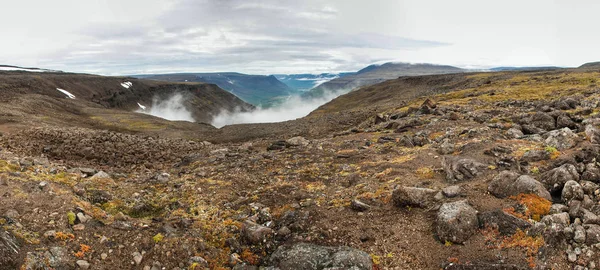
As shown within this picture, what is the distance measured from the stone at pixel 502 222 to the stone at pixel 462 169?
5022 millimetres

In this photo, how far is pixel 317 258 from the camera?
12211 mm

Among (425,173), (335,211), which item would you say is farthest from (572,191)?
(335,211)

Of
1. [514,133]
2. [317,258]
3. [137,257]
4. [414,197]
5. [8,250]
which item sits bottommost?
[317,258]

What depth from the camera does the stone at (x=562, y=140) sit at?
1994cm

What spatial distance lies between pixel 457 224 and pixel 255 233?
331 inches

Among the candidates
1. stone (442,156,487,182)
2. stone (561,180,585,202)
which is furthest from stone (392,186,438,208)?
stone (561,180,585,202)

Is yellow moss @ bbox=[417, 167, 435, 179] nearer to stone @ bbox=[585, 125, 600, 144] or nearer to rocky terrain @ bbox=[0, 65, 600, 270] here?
rocky terrain @ bbox=[0, 65, 600, 270]

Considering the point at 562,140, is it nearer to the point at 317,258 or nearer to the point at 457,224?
the point at 457,224

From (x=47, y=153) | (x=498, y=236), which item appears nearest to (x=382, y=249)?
(x=498, y=236)

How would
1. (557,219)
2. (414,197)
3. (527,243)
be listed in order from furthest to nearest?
(414,197) < (557,219) < (527,243)

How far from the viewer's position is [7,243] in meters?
10.7

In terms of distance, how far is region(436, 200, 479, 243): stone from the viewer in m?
12.8

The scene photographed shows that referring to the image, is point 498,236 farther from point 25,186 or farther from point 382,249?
point 25,186

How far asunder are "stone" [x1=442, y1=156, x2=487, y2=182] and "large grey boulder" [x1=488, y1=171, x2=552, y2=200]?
2.45 m
